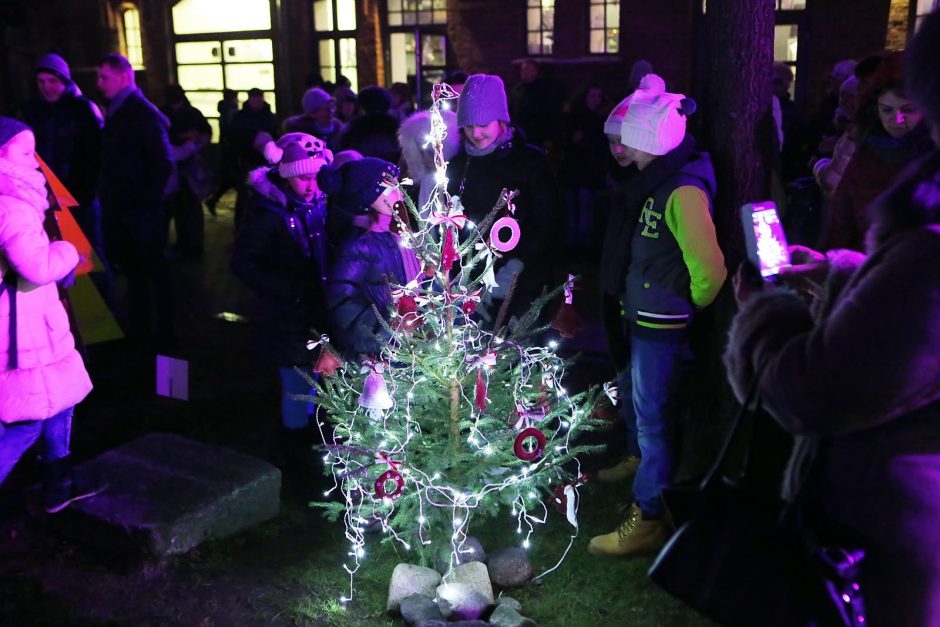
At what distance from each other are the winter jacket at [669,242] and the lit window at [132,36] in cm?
2074

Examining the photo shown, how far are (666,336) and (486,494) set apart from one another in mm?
1018

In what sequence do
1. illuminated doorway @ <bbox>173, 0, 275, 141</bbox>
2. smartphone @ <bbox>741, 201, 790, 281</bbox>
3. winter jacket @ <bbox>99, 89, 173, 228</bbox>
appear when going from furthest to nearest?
illuminated doorway @ <bbox>173, 0, 275, 141</bbox>, winter jacket @ <bbox>99, 89, 173, 228</bbox>, smartphone @ <bbox>741, 201, 790, 281</bbox>

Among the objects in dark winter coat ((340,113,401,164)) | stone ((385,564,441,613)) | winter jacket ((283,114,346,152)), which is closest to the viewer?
stone ((385,564,441,613))

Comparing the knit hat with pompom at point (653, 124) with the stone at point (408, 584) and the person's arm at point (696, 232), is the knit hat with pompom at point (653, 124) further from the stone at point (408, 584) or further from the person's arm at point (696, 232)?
the stone at point (408, 584)

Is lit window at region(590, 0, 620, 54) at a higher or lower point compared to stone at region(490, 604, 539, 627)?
higher

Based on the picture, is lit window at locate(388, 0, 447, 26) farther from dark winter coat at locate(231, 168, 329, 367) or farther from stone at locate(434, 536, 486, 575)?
stone at locate(434, 536, 486, 575)

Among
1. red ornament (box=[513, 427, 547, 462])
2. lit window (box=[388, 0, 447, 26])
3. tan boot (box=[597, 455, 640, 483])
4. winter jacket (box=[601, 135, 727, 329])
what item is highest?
lit window (box=[388, 0, 447, 26])

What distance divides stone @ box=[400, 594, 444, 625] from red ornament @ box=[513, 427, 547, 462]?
684 mm

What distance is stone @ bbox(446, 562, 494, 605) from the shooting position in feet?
12.3

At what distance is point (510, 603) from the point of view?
369 cm

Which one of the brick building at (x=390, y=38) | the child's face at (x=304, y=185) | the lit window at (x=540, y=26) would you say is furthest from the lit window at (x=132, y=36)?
the child's face at (x=304, y=185)

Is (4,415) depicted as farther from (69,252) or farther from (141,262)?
(141,262)

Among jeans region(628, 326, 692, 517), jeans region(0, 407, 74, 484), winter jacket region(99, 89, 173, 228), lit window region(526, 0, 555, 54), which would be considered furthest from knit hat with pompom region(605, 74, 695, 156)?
lit window region(526, 0, 555, 54)

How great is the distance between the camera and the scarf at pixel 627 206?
3.84 m
